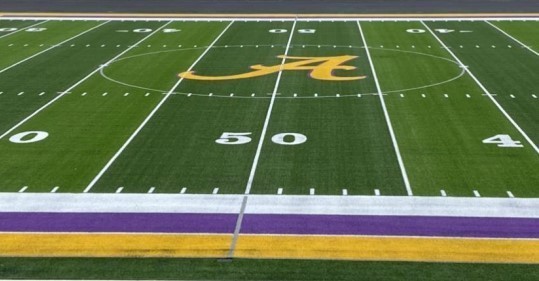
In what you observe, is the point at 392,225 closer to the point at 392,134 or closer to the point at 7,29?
the point at 392,134

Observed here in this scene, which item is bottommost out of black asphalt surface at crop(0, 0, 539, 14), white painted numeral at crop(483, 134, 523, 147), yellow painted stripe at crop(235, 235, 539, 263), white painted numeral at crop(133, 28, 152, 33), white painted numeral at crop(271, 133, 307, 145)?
black asphalt surface at crop(0, 0, 539, 14)

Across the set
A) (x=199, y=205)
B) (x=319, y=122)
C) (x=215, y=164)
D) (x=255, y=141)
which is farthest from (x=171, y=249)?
(x=319, y=122)

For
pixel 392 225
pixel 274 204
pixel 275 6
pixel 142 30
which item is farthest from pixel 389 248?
pixel 275 6

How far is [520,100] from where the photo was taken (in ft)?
95.0

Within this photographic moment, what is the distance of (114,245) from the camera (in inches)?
666

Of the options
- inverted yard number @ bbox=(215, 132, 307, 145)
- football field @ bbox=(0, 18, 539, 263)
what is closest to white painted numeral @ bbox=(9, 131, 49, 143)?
football field @ bbox=(0, 18, 539, 263)

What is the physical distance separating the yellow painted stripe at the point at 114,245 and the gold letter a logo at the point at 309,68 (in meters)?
16.0

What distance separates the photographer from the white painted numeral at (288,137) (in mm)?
24156

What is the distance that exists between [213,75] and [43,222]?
52.8 feet

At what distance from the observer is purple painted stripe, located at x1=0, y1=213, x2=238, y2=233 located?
1778 centimetres

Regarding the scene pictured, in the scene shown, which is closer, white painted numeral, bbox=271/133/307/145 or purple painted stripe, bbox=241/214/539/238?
purple painted stripe, bbox=241/214/539/238

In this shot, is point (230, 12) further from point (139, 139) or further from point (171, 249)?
point (171, 249)

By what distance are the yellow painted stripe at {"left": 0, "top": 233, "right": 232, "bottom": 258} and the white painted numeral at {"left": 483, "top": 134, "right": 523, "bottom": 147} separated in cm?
986

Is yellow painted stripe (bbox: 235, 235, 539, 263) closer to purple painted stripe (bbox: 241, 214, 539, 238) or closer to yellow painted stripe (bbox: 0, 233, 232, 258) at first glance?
purple painted stripe (bbox: 241, 214, 539, 238)
